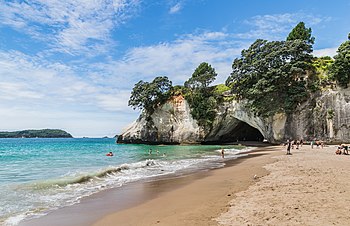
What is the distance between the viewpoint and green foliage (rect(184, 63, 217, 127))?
149ft

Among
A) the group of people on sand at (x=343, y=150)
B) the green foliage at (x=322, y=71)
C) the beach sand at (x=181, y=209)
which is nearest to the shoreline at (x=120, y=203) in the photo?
the beach sand at (x=181, y=209)

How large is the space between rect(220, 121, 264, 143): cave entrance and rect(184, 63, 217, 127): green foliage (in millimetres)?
7826

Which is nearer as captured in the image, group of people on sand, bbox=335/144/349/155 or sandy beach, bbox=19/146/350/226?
sandy beach, bbox=19/146/350/226

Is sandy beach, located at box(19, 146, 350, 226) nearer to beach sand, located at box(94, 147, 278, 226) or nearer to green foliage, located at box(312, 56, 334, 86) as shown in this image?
beach sand, located at box(94, 147, 278, 226)

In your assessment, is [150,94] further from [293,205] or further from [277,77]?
[293,205]

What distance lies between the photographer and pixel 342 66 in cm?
3028

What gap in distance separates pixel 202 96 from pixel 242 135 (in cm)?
1469

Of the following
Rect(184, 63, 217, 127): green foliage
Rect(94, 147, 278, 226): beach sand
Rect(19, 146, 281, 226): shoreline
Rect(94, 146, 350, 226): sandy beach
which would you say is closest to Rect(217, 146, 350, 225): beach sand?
Rect(94, 146, 350, 226): sandy beach

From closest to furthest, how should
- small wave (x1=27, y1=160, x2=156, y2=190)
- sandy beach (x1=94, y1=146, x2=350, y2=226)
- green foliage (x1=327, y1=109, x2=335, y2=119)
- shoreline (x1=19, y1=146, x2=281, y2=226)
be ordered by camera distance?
sandy beach (x1=94, y1=146, x2=350, y2=226)
shoreline (x1=19, y1=146, x2=281, y2=226)
small wave (x1=27, y1=160, x2=156, y2=190)
green foliage (x1=327, y1=109, x2=335, y2=119)

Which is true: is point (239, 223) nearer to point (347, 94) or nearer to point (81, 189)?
point (81, 189)

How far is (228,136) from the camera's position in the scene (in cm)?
5281

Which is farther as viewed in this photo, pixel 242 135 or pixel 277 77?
pixel 242 135

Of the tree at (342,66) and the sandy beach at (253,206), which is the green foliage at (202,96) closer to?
the tree at (342,66)

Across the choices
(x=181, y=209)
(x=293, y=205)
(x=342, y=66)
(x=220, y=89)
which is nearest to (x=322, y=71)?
(x=342, y=66)
